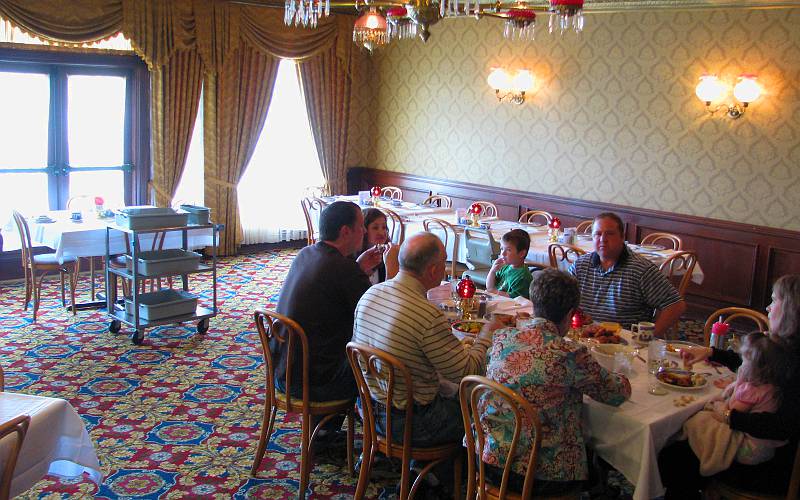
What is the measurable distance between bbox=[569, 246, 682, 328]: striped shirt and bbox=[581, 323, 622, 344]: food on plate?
525mm

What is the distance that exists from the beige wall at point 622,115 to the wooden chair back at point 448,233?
1.62 meters

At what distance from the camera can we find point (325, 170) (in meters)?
9.80

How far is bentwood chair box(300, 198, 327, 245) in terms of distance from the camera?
315 inches

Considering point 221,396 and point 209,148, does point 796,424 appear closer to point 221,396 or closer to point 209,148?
point 221,396

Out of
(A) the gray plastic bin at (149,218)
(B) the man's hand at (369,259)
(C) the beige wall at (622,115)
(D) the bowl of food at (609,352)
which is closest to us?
(D) the bowl of food at (609,352)

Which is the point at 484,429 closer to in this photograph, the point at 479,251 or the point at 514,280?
the point at 514,280

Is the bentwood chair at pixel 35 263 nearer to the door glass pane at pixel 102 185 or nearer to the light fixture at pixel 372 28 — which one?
the door glass pane at pixel 102 185

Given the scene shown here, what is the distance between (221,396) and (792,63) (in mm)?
5084

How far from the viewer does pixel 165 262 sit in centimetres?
563

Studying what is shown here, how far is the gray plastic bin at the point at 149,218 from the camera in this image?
5492 mm

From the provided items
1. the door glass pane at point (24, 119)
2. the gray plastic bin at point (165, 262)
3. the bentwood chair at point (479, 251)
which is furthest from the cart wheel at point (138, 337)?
the door glass pane at point (24, 119)

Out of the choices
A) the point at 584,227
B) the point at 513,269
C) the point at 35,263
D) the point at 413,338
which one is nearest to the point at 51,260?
the point at 35,263

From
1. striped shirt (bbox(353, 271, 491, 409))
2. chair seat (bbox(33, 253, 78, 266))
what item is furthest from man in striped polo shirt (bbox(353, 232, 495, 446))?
chair seat (bbox(33, 253, 78, 266))

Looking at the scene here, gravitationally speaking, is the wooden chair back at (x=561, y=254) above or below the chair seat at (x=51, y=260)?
above
